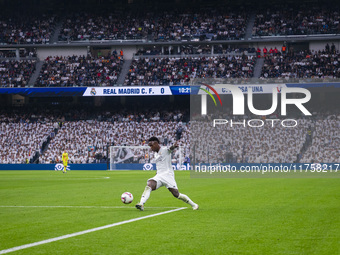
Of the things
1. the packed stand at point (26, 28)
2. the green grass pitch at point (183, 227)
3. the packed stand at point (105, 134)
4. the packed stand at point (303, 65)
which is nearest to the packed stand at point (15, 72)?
the packed stand at point (26, 28)

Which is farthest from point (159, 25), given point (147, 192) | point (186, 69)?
point (147, 192)

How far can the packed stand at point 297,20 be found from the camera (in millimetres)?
64375

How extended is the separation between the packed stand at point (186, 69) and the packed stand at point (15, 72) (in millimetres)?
12550

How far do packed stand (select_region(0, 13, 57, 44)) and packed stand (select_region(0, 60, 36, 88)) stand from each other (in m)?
3.36

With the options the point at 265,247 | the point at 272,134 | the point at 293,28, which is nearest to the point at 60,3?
the point at 293,28

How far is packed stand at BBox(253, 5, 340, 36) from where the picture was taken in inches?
2534

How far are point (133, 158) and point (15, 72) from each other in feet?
74.0

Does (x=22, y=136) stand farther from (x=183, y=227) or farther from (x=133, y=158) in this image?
(x=183, y=227)

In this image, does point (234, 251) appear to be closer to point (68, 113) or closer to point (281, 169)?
point (281, 169)

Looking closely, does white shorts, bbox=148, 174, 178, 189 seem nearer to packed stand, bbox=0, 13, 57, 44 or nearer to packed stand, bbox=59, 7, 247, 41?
packed stand, bbox=59, 7, 247, 41

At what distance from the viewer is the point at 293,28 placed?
213ft

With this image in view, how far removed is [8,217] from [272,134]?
3246cm

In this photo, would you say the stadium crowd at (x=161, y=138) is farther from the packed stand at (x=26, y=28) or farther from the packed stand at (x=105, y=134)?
the packed stand at (x=26, y=28)

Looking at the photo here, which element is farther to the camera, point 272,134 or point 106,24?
point 106,24
